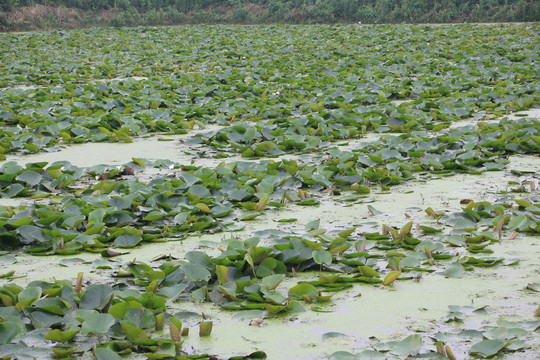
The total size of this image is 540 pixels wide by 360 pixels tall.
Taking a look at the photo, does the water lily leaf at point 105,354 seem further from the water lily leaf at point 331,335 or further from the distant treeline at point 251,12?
the distant treeline at point 251,12

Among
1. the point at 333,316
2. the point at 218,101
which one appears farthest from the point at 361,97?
the point at 333,316

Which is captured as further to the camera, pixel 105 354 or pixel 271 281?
pixel 271 281

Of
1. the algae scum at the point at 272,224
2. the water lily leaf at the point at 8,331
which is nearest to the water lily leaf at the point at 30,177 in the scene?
the algae scum at the point at 272,224

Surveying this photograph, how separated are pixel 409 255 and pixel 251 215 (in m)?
0.71

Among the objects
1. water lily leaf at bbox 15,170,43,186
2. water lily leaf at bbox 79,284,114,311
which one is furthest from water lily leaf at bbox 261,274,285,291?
water lily leaf at bbox 15,170,43,186

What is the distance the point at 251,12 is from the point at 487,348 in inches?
719

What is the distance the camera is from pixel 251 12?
18.6m

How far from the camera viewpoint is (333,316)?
157cm

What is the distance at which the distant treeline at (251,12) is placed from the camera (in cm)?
1491

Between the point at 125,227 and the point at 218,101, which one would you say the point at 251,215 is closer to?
the point at 125,227

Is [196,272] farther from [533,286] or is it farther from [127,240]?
[533,286]

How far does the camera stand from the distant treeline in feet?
48.9

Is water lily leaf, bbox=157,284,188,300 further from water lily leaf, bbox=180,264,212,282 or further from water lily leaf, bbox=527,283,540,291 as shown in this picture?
water lily leaf, bbox=527,283,540,291

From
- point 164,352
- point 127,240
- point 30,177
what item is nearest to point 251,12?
point 30,177
